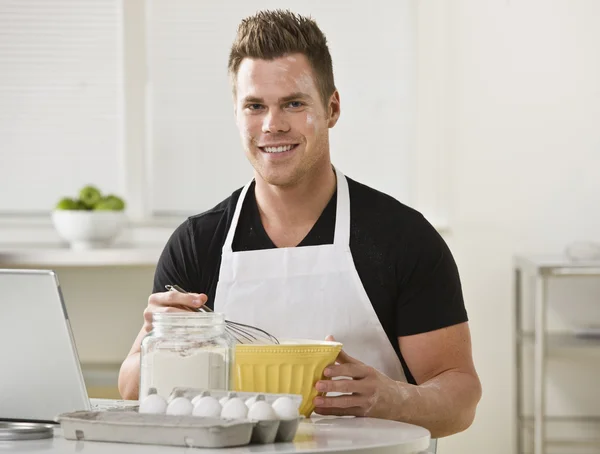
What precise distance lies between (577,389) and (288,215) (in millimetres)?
1981

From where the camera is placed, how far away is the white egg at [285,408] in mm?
1188

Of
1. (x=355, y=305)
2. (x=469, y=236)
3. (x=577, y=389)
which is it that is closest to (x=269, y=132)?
(x=355, y=305)

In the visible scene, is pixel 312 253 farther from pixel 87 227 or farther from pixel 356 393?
pixel 87 227

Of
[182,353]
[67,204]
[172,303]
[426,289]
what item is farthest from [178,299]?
[67,204]

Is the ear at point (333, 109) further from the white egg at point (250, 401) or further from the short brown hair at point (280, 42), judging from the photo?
the white egg at point (250, 401)

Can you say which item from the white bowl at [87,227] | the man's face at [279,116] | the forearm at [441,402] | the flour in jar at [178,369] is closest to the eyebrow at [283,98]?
the man's face at [279,116]

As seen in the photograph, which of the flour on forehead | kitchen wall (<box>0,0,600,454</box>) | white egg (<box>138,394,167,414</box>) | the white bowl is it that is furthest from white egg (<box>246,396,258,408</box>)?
kitchen wall (<box>0,0,600,454</box>)

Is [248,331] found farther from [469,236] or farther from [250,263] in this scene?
[469,236]

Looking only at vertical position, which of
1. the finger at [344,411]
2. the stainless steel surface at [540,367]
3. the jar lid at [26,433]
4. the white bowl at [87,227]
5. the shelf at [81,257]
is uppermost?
the white bowl at [87,227]

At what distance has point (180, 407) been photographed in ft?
3.94

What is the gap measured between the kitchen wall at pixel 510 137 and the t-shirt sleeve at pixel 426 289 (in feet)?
5.61

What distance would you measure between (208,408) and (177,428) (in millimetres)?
58

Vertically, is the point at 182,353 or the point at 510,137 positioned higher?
the point at 510,137

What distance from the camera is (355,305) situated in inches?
73.9
